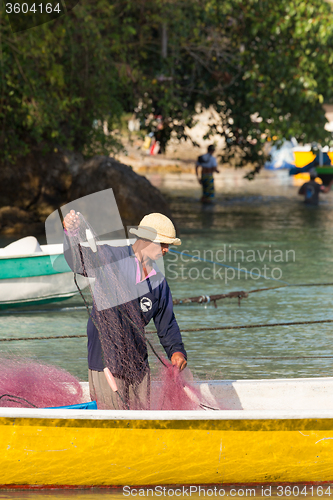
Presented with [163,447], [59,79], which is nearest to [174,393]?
[163,447]

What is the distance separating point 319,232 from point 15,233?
765 cm

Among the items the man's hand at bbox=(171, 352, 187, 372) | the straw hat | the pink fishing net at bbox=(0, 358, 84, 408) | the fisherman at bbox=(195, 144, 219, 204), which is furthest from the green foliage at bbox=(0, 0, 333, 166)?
the man's hand at bbox=(171, 352, 187, 372)

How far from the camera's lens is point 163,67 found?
20.2m

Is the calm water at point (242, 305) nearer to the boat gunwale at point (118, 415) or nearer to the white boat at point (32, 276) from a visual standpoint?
the white boat at point (32, 276)

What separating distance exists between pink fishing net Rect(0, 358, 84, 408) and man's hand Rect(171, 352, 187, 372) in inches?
41.2

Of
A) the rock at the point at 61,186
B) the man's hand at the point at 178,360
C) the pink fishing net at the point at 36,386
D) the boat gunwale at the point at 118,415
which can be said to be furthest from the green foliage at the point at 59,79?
the boat gunwale at the point at 118,415

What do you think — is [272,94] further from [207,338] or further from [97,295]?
[97,295]

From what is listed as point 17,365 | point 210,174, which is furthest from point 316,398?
point 210,174

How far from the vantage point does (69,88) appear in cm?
1733

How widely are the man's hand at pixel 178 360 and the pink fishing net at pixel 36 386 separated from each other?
3.43 ft

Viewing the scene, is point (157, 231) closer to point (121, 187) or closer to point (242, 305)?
point (242, 305)

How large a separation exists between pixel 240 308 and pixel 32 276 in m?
3.01

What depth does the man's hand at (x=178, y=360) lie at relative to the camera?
16.6 ft

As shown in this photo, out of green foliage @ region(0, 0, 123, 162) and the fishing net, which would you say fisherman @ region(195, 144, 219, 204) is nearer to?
green foliage @ region(0, 0, 123, 162)
